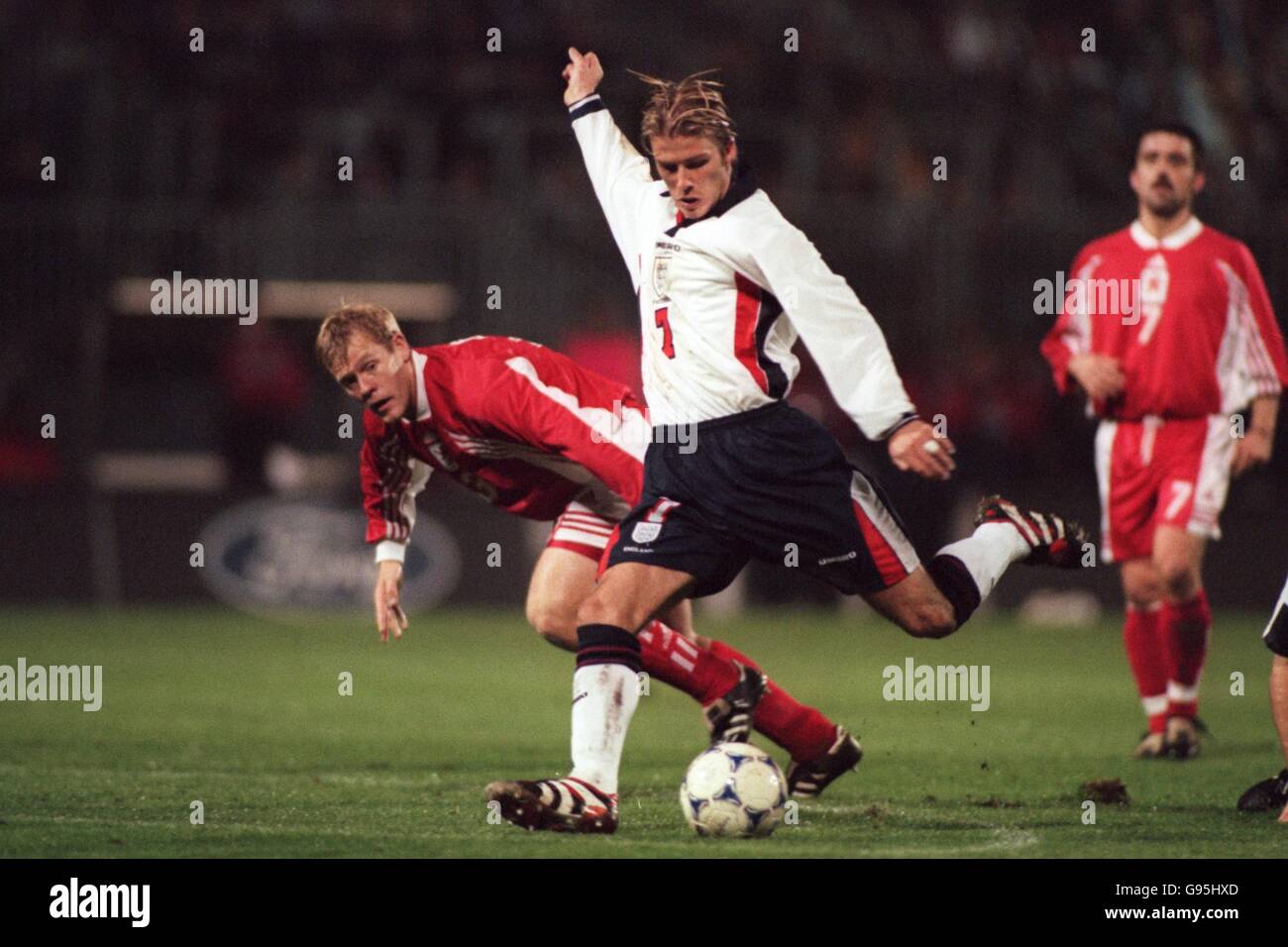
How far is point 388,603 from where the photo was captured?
690 centimetres

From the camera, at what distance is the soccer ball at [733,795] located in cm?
577

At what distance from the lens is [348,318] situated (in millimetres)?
6434

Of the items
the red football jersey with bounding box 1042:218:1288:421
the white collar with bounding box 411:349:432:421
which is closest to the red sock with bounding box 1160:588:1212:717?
the red football jersey with bounding box 1042:218:1288:421

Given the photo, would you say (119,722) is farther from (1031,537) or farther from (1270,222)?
(1270,222)

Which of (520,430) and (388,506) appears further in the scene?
(388,506)

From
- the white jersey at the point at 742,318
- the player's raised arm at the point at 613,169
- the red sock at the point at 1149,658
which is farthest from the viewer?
the red sock at the point at 1149,658

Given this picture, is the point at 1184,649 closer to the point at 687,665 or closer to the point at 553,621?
the point at 687,665

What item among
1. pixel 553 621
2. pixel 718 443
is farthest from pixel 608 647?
pixel 553 621

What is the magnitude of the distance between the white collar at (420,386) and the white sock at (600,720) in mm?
1189

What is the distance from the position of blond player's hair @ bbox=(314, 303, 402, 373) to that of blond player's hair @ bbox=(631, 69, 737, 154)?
3.58 feet

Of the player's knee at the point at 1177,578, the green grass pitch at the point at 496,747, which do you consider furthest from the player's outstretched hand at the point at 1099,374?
the green grass pitch at the point at 496,747

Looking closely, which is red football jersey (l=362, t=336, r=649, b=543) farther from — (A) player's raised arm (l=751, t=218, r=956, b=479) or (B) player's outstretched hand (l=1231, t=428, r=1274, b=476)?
(B) player's outstretched hand (l=1231, t=428, r=1274, b=476)

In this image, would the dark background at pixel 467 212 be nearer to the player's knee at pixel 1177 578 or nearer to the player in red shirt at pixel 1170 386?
the player in red shirt at pixel 1170 386

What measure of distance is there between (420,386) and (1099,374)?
3.30m
